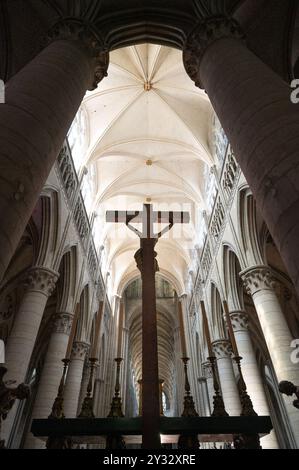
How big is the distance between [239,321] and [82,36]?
342 inches

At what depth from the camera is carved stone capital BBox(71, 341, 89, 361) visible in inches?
501

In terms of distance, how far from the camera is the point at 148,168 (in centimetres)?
1627

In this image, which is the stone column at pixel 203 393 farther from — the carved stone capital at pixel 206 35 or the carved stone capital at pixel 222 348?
the carved stone capital at pixel 206 35

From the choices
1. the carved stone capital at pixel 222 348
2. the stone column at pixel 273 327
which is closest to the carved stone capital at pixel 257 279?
the stone column at pixel 273 327

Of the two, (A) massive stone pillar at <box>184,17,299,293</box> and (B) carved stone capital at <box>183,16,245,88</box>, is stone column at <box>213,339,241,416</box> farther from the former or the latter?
(B) carved stone capital at <box>183,16,245,88</box>

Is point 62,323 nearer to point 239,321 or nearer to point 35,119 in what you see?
point 239,321

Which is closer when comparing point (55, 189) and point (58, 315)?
point (55, 189)

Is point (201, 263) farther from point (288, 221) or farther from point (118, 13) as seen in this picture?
point (288, 221)

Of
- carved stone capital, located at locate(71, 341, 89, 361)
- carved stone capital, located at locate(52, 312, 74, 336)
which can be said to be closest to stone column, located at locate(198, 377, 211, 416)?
carved stone capital, located at locate(71, 341, 89, 361)

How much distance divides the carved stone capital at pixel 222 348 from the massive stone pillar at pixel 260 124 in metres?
10.2

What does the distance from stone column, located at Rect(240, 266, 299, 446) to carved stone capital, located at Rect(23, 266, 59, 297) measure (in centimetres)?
539

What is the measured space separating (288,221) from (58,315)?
9.44m
